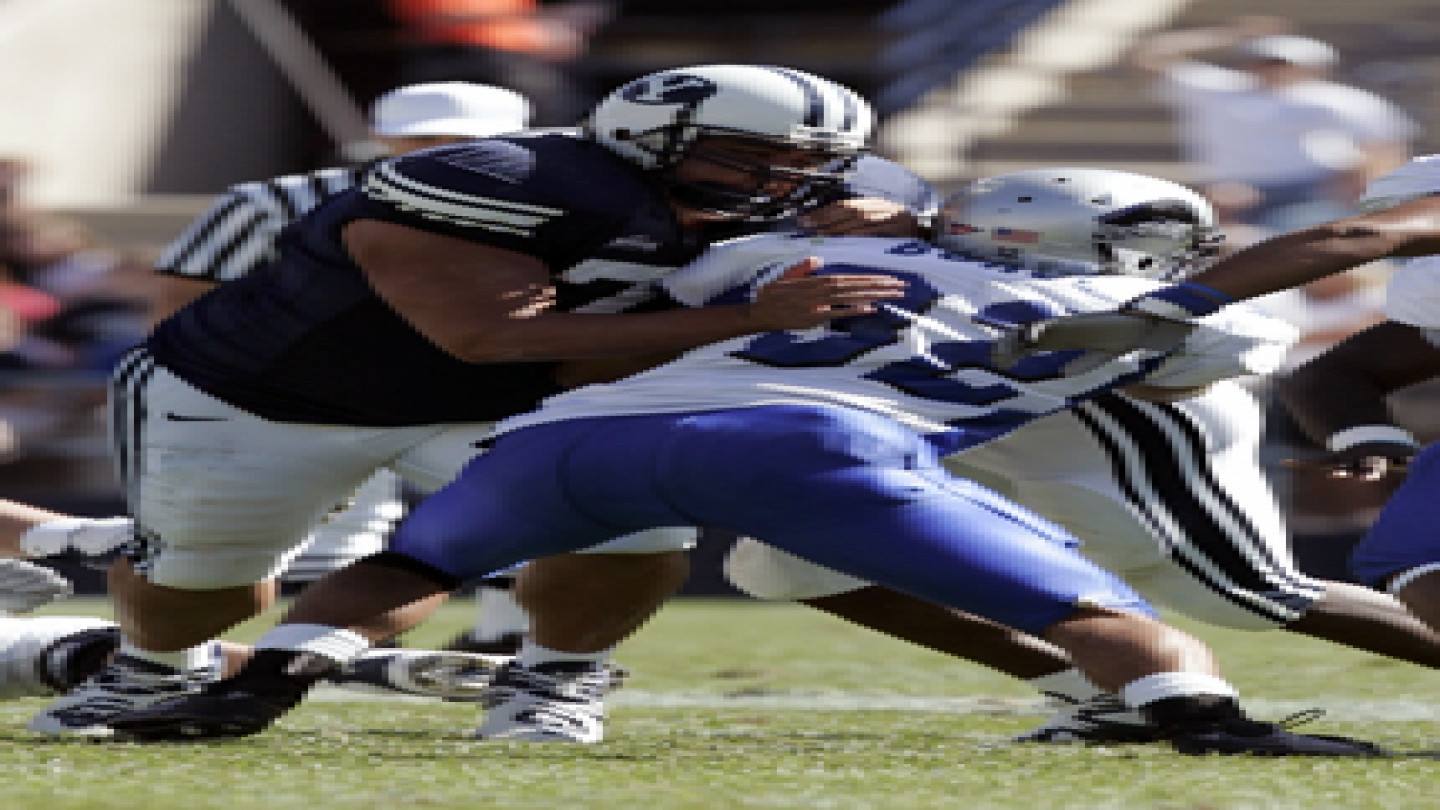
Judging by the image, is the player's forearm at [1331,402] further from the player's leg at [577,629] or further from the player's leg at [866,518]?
the player's leg at [577,629]

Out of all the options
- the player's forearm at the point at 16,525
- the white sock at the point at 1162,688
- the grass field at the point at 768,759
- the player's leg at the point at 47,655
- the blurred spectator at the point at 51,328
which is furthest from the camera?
the blurred spectator at the point at 51,328

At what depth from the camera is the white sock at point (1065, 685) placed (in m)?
4.11

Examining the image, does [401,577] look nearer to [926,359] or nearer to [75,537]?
[926,359]

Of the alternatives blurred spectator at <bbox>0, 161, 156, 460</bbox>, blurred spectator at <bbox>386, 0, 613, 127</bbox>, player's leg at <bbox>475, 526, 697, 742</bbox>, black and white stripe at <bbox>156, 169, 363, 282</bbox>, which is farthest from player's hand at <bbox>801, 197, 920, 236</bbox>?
blurred spectator at <bbox>386, 0, 613, 127</bbox>

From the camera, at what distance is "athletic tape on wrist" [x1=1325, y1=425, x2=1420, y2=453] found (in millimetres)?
4078

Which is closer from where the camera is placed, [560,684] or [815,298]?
[815,298]

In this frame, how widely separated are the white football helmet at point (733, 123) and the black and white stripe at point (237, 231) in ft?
2.79

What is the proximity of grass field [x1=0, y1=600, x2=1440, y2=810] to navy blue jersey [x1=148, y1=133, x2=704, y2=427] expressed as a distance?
1.82ft

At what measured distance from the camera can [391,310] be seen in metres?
3.99

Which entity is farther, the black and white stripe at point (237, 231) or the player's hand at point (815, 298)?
the black and white stripe at point (237, 231)

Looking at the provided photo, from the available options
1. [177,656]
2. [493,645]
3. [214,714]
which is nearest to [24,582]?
[177,656]

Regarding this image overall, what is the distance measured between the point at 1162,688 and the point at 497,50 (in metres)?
6.92

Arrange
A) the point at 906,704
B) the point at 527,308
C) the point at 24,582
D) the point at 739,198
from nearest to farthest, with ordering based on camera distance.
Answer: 1. the point at 527,308
2. the point at 739,198
3. the point at 24,582
4. the point at 906,704

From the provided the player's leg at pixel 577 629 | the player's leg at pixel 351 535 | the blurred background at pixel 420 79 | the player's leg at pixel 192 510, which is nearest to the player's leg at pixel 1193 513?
the player's leg at pixel 577 629
